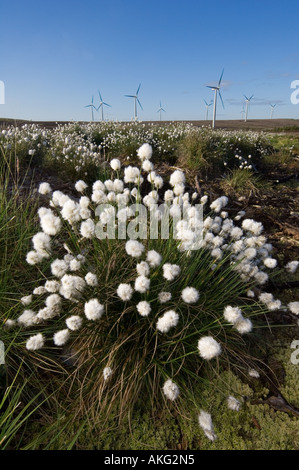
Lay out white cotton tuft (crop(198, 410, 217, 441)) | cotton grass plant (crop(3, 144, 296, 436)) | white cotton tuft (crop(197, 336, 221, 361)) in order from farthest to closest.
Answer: cotton grass plant (crop(3, 144, 296, 436)) → white cotton tuft (crop(198, 410, 217, 441)) → white cotton tuft (crop(197, 336, 221, 361))

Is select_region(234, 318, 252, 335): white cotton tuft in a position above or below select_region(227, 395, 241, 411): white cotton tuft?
above

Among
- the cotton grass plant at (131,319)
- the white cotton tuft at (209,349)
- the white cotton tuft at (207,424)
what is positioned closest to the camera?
the white cotton tuft at (209,349)

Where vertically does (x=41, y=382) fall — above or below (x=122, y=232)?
below

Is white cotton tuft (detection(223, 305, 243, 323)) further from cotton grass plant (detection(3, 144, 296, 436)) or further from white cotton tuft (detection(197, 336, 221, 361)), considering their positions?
white cotton tuft (detection(197, 336, 221, 361))

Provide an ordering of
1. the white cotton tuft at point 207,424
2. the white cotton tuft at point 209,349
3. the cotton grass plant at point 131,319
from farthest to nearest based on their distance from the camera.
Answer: the cotton grass plant at point 131,319 → the white cotton tuft at point 207,424 → the white cotton tuft at point 209,349

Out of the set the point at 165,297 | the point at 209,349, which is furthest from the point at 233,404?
the point at 165,297

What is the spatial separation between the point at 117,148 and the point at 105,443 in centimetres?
811

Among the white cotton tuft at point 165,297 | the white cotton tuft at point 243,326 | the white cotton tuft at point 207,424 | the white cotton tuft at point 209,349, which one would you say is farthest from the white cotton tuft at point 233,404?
the white cotton tuft at point 165,297

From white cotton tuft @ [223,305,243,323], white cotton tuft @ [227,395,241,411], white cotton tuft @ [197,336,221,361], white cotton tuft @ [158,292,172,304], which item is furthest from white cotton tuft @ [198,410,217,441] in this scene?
white cotton tuft @ [158,292,172,304]

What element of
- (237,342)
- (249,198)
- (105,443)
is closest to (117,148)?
A: (249,198)

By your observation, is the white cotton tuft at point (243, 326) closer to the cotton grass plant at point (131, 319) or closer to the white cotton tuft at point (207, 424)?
the cotton grass plant at point (131, 319)

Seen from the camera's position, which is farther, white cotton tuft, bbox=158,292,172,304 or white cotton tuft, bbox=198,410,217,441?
white cotton tuft, bbox=158,292,172,304
